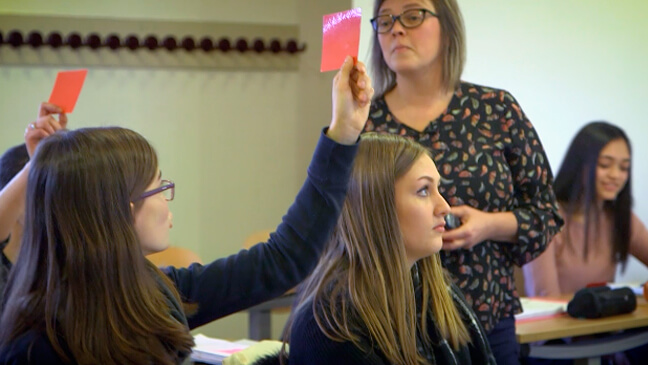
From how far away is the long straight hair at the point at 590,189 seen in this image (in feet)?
11.8

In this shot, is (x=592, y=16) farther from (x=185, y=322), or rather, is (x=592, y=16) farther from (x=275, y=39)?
(x=185, y=322)

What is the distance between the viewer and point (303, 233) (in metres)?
1.38

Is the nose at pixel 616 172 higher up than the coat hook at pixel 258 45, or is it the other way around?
the coat hook at pixel 258 45

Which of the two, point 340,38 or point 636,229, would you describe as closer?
point 340,38

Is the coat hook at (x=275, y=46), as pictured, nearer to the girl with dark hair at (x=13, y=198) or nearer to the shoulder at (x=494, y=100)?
the girl with dark hair at (x=13, y=198)

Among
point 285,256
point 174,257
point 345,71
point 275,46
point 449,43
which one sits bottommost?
point 174,257

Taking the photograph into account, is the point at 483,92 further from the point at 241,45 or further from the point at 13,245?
the point at 241,45

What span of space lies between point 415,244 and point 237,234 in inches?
108

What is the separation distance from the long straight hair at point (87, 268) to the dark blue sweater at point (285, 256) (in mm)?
127

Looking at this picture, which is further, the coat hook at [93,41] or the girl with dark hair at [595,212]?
the coat hook at [93,41]

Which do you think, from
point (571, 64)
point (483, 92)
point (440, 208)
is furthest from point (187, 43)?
point (440, 208)

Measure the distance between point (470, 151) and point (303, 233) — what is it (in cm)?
75

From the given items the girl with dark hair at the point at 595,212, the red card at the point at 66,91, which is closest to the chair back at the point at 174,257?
the red card at the point at 66,91

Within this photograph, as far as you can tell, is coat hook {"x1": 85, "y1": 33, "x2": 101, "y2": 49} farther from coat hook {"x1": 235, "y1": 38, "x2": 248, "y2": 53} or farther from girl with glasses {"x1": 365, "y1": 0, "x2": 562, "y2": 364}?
girl with glasses {"x1": 365, "y1": 0, "x2": 562, "y2": 364}
